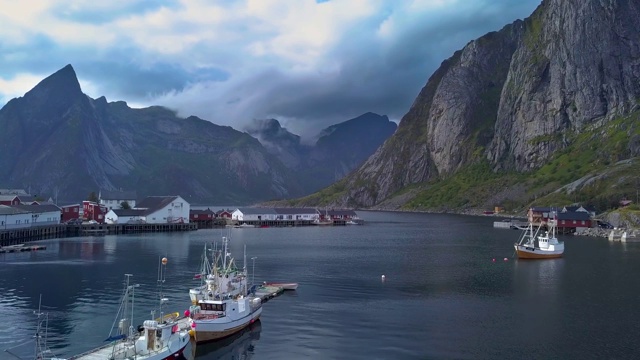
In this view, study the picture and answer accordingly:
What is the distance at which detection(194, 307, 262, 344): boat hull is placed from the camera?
140ft

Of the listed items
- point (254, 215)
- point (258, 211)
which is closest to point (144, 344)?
point (254, 215)

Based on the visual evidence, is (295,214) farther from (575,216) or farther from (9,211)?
(9,211)

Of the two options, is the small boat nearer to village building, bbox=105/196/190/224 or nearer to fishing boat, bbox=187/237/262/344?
fishing boat, bbox=187/237/262/344

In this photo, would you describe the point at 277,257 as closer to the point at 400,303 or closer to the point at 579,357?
the point at 400,303

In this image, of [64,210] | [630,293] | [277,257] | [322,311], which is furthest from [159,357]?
[64,210]

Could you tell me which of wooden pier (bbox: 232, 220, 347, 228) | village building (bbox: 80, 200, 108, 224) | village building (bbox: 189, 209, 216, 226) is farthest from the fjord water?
wooden pier (bbox: 232, 220, 347, 228)

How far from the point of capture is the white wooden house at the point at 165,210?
15638 cm

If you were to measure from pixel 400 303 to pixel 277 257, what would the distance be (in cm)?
4024

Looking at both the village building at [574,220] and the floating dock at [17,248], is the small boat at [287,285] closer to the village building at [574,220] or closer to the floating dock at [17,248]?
the floating dock at [17,248]

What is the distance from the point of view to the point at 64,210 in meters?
153

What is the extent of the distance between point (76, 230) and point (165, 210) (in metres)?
27.4

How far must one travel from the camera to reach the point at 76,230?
137 meters

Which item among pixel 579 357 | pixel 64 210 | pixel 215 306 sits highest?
pixel 64 210

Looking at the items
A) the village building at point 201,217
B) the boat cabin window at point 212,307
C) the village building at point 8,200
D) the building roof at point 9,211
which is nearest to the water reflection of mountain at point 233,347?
the boat cabin window at point 212,307
